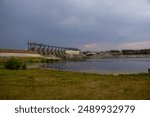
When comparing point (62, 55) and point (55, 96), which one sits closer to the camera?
point (55, 96)

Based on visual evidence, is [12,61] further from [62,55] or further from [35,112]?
[62,55]

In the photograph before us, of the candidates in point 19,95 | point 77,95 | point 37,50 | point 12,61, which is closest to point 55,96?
point 77,95

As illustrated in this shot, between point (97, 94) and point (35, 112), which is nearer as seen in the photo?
point (35, 112)

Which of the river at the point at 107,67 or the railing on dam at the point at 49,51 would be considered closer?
the river at the point at 107,67

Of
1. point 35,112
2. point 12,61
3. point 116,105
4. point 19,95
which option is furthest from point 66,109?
point 12,61

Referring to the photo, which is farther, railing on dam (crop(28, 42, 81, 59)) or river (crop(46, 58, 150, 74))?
railing on dam (crop(28, 42, 81, 59))

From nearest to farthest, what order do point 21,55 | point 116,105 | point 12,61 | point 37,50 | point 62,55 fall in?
point 116,105 → point 12,61 → point 21,55 → point 37,50 → point 62,55

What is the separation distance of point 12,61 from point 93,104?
35.8m

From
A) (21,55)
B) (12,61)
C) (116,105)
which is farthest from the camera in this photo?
(21,55)

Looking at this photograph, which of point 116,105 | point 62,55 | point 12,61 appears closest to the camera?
point 116,105

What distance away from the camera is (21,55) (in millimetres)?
122188

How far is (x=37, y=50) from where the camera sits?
6009 inches

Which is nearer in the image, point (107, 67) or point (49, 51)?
point (107, 67)

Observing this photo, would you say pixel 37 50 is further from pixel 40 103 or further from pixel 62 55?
pixel 40 103
